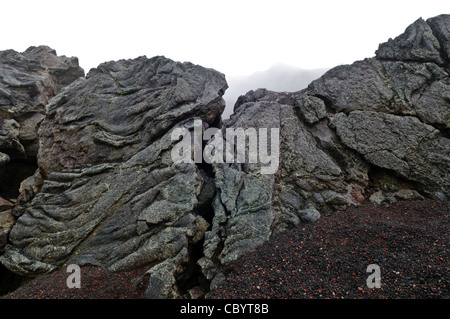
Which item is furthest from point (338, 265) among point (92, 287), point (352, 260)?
point (92, 287)

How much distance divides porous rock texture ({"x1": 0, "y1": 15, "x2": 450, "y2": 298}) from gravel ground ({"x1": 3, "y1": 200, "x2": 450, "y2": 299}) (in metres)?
1.24

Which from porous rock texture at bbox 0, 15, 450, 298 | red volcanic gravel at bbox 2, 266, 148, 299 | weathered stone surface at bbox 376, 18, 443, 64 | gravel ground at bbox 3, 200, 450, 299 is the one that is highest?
weathered stone surface at bbox 376, 18, 443, 64

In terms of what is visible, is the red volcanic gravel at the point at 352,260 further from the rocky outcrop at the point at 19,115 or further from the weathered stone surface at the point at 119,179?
the rocky outcrop at the point at 19,115

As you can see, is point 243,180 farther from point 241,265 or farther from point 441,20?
point 441,20

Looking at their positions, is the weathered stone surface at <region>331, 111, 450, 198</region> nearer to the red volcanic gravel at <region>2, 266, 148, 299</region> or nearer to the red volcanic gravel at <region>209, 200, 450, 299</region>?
the red volcanic gravel at <region>209, 200, 450, 299</region>

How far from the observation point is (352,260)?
12391 millimetres

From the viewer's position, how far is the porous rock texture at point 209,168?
1666 cm

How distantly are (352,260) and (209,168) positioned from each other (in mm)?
15123

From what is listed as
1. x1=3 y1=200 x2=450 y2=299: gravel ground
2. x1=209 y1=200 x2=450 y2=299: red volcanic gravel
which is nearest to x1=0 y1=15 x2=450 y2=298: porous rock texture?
x1=3 y1=200 x2=450 y2=299: gravel ground

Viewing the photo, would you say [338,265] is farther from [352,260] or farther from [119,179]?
[119,179]

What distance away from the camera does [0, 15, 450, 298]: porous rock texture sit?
1666 cm

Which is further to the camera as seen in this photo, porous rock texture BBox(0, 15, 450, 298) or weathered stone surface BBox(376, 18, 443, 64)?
weathered stone surface BBox(376, 18, 443, 64)

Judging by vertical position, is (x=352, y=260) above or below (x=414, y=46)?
below

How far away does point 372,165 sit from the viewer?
19891mm
